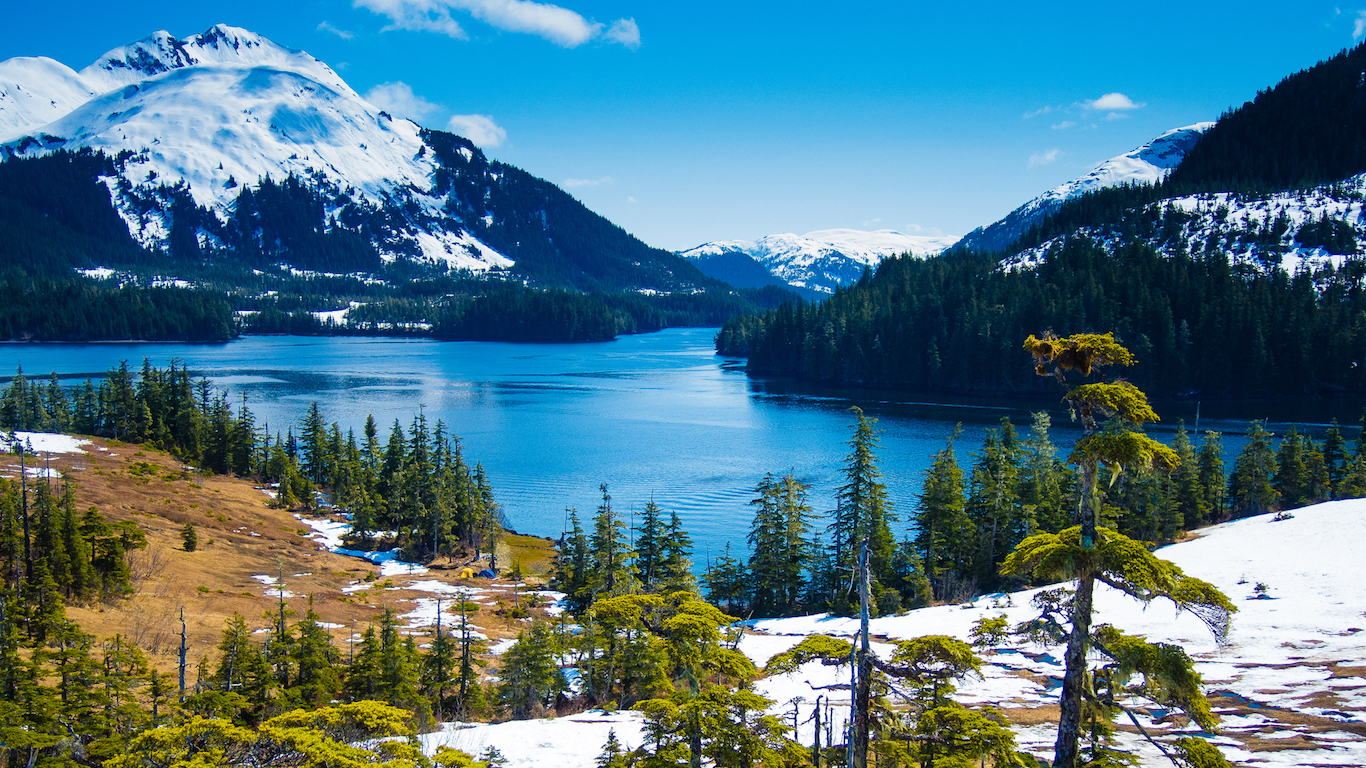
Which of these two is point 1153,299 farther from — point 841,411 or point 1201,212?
point 841,411

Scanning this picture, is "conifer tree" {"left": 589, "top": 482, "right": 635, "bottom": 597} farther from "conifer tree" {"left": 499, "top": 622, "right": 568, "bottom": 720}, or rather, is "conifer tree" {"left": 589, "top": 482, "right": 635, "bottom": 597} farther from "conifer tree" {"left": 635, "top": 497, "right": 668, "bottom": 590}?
"conifer tree" {"left": 499, "top": 622, "right": 568, "bottom": 720}

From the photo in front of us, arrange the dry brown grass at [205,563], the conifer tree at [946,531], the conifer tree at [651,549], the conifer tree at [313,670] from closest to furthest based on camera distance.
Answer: the conifer tree at [313,670] → the dry brown grass at [205,563] → the conifer tree at [651,549] → the conifer tree at [946,531]

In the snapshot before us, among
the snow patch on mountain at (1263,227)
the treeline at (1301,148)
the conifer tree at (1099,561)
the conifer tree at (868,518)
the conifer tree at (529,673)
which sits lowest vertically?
the conifer tree at (529,673)

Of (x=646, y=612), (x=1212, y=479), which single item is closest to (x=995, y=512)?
(x=1212, y=479)

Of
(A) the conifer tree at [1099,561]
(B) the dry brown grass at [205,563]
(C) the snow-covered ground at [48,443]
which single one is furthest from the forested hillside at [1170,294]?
(A) the conifer tree at [1099,561]

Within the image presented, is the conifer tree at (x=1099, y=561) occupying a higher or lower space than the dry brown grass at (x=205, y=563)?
higher

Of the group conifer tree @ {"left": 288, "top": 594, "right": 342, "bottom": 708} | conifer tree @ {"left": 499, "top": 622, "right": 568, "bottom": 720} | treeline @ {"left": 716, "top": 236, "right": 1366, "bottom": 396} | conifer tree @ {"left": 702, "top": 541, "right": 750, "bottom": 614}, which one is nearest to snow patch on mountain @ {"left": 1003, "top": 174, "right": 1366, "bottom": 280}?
treeline @ {"left": 716, "top": 236, "right": 1366, "bottom": 396}

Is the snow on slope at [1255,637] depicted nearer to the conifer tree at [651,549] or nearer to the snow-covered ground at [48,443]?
the conifer tree at [651,549]
